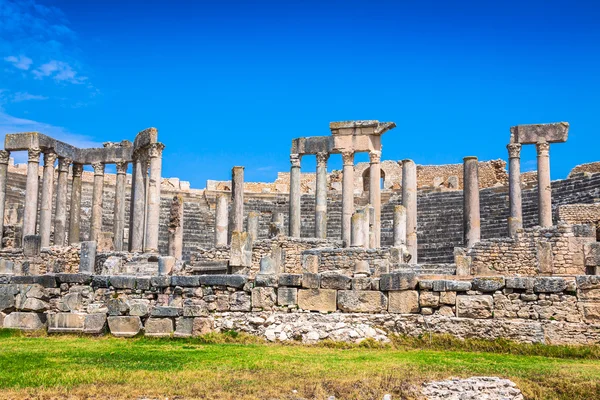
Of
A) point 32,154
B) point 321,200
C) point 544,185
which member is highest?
point 32,154

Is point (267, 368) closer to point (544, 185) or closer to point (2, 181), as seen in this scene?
point (544, 185)

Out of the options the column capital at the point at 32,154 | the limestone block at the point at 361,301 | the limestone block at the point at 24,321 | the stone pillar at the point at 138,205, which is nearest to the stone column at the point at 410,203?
the stone pillar at the point at 138,205

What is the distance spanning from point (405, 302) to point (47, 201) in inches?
887

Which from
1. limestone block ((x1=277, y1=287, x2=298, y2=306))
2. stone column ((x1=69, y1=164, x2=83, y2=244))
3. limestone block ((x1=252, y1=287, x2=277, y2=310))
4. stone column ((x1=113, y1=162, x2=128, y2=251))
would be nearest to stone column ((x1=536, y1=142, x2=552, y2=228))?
limestone block ((x1=277, y1=287, x2=298, y2=306))

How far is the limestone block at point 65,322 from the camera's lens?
13.1m

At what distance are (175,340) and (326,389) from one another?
16.4 feet

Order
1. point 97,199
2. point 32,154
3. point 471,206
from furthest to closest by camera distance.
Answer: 1. point 97,199
2. point 32,154
3. point 471,206

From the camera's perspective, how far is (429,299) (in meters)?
12.0

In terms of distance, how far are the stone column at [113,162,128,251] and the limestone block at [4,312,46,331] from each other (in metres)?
16.0

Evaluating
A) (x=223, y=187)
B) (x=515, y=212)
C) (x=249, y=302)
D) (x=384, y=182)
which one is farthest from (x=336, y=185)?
(x=249, y=302)

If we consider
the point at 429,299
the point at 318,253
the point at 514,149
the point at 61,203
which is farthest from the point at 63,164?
the point at 429,299

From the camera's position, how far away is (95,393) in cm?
788

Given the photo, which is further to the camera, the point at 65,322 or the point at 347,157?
the point at 347,157

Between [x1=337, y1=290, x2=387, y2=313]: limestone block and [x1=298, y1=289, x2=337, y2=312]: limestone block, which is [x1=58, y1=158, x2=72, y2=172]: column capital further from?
[x1=337, y1=290, x2=387, y2=313]: limestone block
